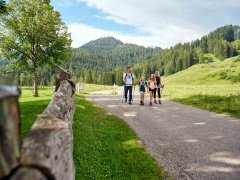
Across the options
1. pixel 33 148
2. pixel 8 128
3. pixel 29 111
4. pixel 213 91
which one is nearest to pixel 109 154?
pixel 33 148

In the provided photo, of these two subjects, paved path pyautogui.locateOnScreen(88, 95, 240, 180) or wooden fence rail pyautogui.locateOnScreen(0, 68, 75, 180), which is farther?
paved path pyautogui.locateOnScreen(88, 95, 240, 180)

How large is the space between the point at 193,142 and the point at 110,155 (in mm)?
3440

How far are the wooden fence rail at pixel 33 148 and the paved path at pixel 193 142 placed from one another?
16.7ft

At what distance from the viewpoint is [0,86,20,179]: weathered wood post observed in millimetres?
2100

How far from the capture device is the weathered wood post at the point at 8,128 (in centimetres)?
210

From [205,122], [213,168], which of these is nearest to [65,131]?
[213,168]

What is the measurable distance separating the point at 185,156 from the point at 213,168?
1.20 meters

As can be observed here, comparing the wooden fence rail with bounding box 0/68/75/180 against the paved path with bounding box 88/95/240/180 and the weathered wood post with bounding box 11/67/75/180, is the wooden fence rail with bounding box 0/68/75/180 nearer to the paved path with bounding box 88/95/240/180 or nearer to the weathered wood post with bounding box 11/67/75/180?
the weathered wood post with bounding box 11/67/75/180

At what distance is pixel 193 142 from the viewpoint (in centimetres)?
1075

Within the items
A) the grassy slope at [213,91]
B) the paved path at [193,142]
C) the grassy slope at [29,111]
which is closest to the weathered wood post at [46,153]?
the paved path at [193,142]

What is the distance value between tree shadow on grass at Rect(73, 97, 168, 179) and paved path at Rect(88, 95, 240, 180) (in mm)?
439

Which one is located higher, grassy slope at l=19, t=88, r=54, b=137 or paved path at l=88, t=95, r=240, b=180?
grassy slope at l=19, t=88, r=54, b=137

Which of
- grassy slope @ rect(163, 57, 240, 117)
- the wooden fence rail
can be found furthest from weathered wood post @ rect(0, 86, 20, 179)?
grassy slope @ rect(163, 57, 240, 117)

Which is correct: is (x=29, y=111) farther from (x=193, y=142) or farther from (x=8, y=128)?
(x=8, y=128)
